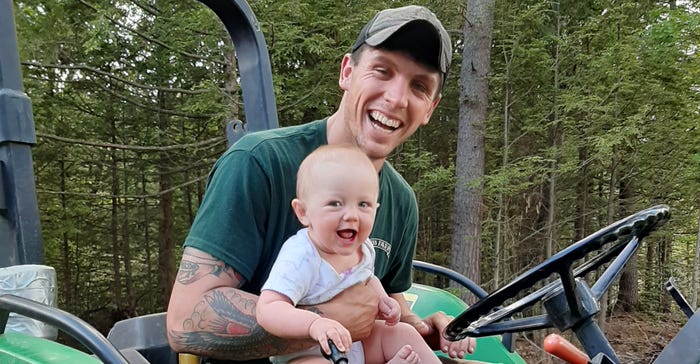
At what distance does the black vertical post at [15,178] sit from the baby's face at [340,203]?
1162mm

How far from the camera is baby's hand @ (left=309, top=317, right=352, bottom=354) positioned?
1.11 m

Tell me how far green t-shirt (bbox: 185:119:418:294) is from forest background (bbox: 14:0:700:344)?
447 centimetres

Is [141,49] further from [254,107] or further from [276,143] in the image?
[276,143]

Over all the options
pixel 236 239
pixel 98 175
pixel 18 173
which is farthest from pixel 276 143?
pixel 98 175

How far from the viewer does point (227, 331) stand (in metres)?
1.41

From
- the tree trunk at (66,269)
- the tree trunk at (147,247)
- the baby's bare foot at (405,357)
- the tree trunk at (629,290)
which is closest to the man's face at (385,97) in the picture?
the baby's bare foot at (405,357)

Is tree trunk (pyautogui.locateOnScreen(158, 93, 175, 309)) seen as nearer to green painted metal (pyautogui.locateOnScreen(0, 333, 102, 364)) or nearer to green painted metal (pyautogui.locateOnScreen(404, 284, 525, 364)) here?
green painted metal (pyautogui.locateOnScreen(404, 284, 525, 364))

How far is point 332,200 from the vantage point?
131cm

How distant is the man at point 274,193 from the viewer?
141cm

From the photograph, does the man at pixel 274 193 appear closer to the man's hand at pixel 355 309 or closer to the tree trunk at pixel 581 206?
the man's hand at pixel 355 309

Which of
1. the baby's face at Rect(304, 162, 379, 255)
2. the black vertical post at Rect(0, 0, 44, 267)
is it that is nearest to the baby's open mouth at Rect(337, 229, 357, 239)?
the baby's face at Rect(304, 162, 379, 255)

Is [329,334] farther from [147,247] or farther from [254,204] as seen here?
[147,247]

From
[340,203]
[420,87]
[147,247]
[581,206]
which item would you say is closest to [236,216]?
[340,203]

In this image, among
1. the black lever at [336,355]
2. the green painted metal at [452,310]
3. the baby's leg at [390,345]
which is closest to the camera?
the black lever at [336,355]
